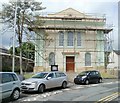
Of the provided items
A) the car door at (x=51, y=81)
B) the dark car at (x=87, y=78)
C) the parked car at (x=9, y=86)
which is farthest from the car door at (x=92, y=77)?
the parked car at (x=9, y=86)

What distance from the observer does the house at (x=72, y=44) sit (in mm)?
46219

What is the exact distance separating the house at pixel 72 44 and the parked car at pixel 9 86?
29.3 m

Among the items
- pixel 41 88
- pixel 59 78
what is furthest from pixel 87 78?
pixel 41 88

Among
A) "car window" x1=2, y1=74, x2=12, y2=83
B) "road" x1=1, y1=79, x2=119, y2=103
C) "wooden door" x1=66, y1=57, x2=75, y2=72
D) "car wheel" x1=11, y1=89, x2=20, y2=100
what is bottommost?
"road" x1=1, y1=79, x2=119, y2=103

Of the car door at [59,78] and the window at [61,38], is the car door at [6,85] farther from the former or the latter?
the window at [61,38]

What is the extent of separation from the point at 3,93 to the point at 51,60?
1251 inches

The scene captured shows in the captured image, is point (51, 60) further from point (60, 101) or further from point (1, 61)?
point (60, 101)

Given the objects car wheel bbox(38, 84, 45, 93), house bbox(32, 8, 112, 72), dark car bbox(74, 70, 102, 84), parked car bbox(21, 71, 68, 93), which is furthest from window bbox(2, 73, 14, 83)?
house bbox(32, 8, 112, 72)

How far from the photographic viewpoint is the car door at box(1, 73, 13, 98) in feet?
48.2

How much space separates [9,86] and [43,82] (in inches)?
211

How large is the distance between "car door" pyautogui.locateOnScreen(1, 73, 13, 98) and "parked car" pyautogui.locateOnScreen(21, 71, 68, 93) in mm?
3951

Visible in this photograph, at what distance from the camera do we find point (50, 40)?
4516cm

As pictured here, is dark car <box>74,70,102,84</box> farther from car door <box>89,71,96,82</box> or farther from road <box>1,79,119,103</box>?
road <box>1,79,119,103</box>

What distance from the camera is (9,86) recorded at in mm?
15312
